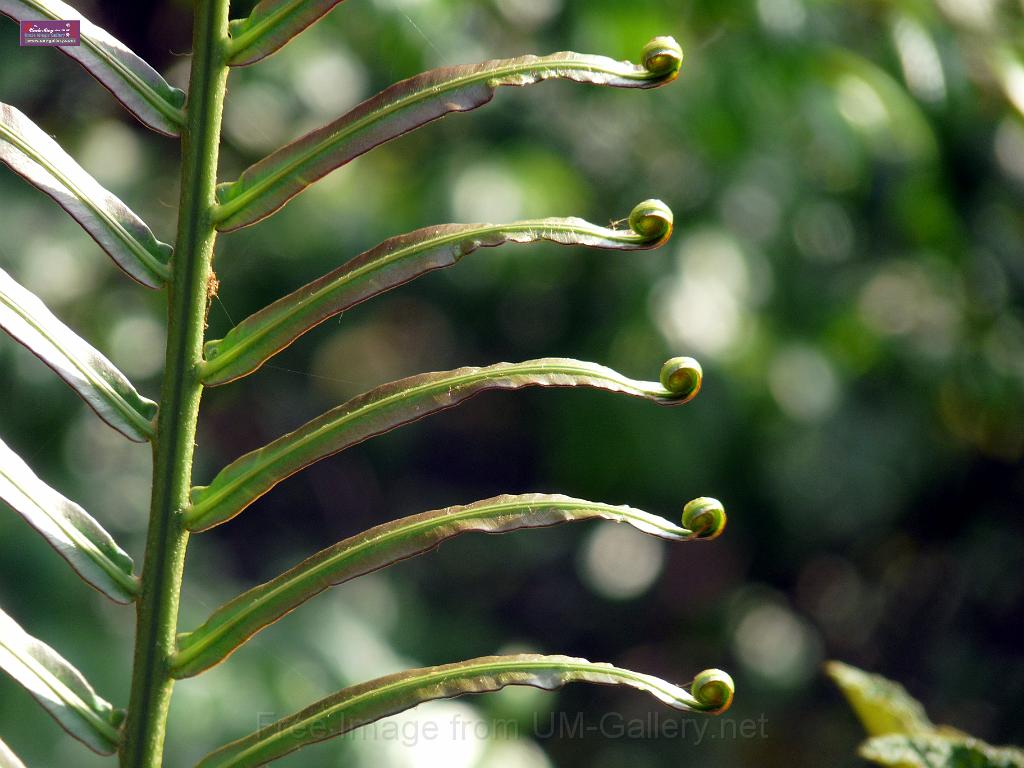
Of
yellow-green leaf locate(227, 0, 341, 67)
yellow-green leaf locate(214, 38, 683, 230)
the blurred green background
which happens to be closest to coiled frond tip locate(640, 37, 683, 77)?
yellow-green leaf locate(214, 38, 683, 230)

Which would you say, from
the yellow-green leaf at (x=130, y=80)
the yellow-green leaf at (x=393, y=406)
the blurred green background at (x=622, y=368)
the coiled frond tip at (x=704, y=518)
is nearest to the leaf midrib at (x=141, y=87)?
the yellow-green leaf at (x=130, y=80)

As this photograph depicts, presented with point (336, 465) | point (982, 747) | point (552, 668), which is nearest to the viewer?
point (552, 668)

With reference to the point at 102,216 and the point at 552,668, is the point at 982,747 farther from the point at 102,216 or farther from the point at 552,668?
the point at 102,216

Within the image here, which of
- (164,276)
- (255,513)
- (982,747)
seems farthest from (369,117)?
(255,513)

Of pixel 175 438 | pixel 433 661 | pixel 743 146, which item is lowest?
pixel 175 438

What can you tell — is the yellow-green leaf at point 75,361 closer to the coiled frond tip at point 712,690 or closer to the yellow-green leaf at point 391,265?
the yellow-green leaf at point 391,265
